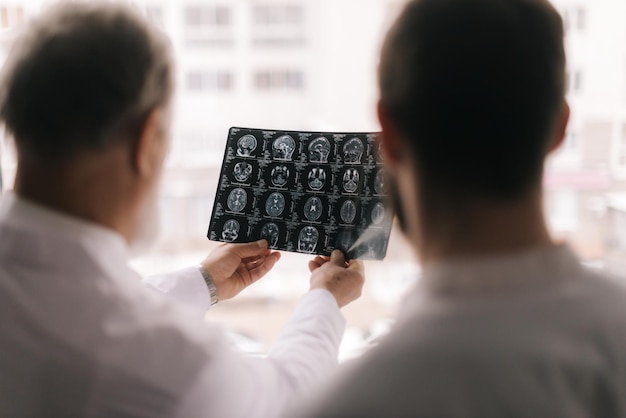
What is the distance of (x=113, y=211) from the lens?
943 millimetres

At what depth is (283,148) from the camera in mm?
1330

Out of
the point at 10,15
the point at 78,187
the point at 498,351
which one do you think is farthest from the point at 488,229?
the point at 10,15

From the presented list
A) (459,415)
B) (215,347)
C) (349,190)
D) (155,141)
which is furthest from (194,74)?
(459,415)

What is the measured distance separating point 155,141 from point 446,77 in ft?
1.49

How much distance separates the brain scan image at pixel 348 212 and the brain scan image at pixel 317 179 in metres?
0.06

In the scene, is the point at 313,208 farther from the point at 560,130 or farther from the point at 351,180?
the point at 560,130

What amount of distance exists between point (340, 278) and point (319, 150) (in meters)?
0.26

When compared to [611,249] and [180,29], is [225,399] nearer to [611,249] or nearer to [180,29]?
[180,29]

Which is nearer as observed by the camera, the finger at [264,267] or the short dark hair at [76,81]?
the short dark hair at [76,81]

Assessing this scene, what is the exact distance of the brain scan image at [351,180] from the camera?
4.11 ft

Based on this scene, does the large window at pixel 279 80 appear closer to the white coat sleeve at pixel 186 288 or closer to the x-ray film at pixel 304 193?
the x-ray film at pixel 304 193

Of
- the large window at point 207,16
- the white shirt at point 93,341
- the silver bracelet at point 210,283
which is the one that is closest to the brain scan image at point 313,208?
the silver bracelet at point 210,283

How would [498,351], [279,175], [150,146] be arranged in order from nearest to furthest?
[498,351]
[150,146]
[279,175]

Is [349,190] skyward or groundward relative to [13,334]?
skyward
